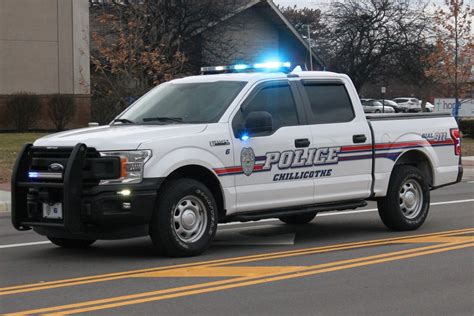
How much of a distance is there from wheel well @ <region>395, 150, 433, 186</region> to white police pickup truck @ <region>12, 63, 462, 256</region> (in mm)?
22

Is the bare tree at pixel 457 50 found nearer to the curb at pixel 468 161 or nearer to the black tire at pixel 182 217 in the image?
the curb at pixel 468 161

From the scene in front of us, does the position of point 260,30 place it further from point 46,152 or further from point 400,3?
point 46,152

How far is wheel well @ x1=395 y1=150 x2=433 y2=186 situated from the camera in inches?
429

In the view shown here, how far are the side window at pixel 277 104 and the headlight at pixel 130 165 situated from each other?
161cm

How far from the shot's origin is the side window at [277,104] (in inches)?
368

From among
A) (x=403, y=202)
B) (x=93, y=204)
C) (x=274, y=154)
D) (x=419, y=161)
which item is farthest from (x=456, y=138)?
(x=93, y=204)

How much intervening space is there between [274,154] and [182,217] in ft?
4.65

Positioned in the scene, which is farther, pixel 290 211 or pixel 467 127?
pixel 467 127

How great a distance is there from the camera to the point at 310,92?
9.99 metres

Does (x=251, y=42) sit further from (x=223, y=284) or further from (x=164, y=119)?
(x=223, y=284)

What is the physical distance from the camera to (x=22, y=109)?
117 feet

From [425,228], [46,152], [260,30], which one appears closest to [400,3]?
[260,30]

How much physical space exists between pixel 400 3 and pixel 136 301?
50.6 metres

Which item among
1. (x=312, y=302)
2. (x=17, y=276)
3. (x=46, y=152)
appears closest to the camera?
(x=312, y=302)
